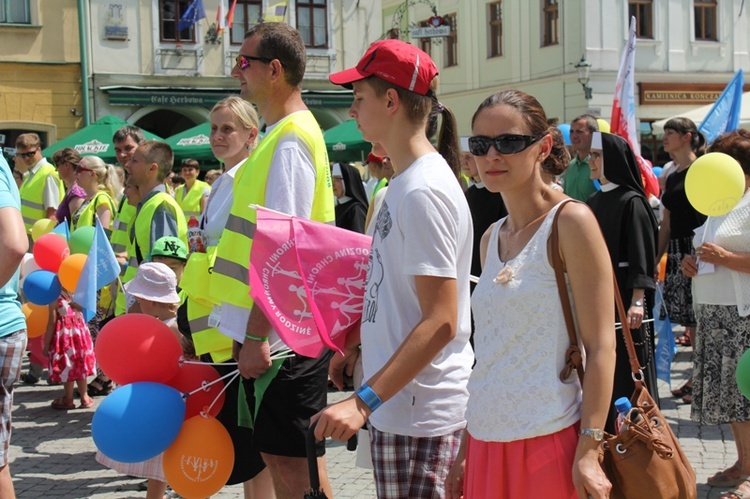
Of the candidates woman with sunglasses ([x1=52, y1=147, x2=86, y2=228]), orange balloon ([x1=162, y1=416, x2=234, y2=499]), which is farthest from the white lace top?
woman with sunglasses ([x1=52, y1=147, x2=86, y2=228])

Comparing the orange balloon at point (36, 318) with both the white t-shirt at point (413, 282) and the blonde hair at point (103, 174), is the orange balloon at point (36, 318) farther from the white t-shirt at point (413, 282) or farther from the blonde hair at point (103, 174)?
the white t-shirt at point (413, 282)

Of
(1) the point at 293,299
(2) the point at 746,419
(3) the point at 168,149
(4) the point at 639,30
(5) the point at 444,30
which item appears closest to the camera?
(1) the point at 293,299

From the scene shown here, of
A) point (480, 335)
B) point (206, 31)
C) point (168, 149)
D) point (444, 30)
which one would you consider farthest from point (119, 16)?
point (480, 335)

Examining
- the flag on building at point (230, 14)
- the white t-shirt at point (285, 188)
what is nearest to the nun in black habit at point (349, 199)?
the white t-shirt at point (285, 188)

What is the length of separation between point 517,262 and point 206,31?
2498 centimetres

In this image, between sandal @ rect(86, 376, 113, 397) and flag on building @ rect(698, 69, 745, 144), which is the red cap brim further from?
flag on building @ rect(698, 69, 745, 144)

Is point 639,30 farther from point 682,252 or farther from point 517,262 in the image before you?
point 517,262

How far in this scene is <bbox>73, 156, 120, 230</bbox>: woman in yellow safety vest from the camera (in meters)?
7.79

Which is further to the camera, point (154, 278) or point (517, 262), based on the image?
point (154, 278)

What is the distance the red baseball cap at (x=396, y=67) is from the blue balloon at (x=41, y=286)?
4766mm

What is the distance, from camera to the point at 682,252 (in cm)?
801

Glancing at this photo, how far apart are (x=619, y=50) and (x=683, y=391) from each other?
982 inches

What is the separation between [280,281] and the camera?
3.15 metres

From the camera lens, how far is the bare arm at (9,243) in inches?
142
